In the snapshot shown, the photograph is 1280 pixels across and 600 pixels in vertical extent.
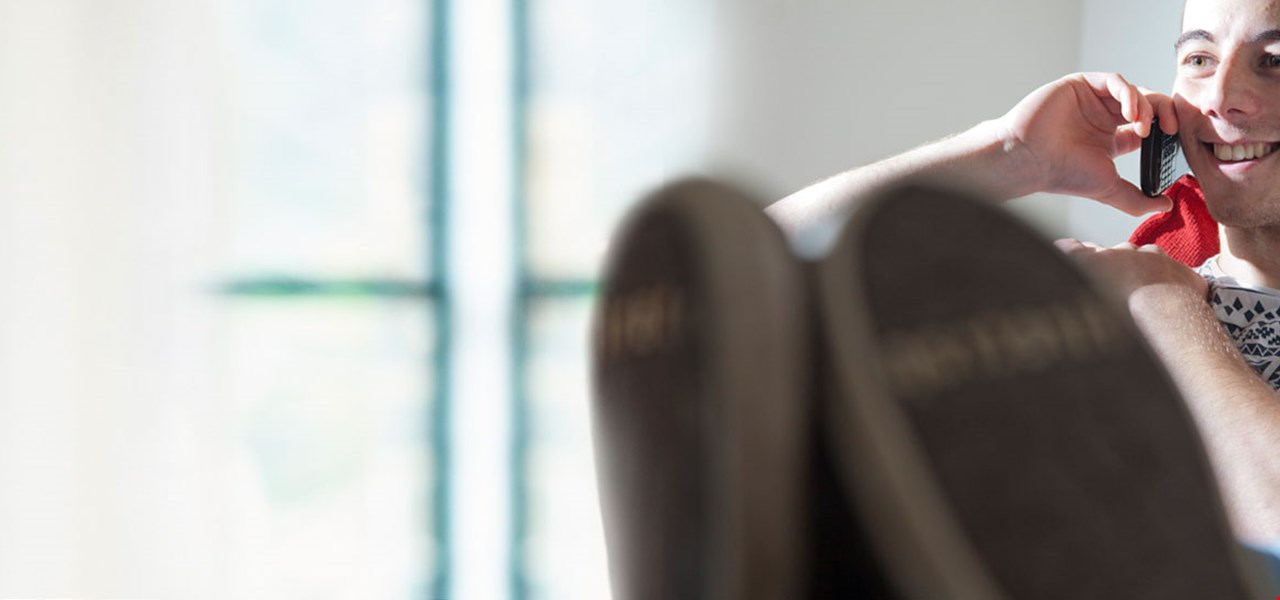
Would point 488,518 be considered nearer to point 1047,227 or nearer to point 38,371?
point 38,371

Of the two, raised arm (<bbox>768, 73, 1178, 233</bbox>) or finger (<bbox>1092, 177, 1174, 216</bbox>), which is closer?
raised arm (<bbox>768, 73, 1178, 233</bbox>)

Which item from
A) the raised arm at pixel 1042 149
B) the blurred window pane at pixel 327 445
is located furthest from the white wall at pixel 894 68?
the raised arm at pixel 1042 149

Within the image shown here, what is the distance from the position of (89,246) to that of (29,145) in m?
0.25

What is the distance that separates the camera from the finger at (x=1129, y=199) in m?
1.59

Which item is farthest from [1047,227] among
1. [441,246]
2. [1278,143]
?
[441,246]

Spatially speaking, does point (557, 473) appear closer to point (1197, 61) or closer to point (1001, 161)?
point (1001, 161)

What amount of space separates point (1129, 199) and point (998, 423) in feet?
4.55

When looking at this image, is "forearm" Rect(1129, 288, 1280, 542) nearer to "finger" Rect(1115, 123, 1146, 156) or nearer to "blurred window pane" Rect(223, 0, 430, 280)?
"finger" Rect(1115, 123, 1146, 156)

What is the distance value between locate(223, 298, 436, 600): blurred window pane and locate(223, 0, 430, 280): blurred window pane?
126 mm

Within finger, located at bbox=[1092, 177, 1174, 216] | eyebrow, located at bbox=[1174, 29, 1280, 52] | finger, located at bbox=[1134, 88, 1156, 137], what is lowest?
finger, located at bbox=[1092, 177, 1174, 216]

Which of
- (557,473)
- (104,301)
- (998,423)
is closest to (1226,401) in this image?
(998,423)

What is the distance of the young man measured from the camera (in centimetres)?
132

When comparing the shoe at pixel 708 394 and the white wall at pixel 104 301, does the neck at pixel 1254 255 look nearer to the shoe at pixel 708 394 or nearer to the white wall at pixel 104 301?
the shoe at pixel 708 394

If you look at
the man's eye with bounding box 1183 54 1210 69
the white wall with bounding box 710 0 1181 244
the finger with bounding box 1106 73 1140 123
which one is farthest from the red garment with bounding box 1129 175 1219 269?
the white wall with bounding box 710 0 1181 244
